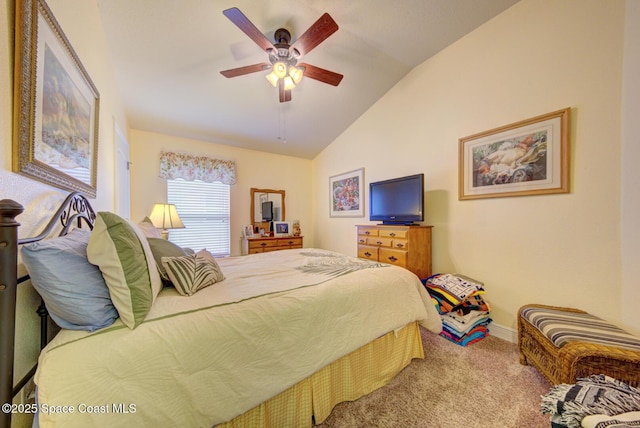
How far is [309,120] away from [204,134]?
1.73 meters

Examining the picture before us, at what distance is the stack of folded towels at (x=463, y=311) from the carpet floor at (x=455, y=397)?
0.20 meters

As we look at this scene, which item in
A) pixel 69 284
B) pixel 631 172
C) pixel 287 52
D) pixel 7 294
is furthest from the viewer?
pixel 287 52

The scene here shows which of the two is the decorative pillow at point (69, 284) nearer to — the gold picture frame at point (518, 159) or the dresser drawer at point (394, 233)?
the dresser drawer at point (394, 233)

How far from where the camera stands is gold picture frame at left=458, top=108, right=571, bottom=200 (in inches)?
71.8

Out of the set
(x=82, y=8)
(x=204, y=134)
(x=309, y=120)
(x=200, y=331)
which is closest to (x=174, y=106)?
(x=204, y=134)

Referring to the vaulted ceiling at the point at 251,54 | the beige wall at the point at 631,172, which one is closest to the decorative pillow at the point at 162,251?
the vaulted ceiling at the point at 251,54

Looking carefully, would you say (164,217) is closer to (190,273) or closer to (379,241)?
(190,273)

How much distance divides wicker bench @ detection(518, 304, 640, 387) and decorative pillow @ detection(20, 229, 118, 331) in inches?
88.9

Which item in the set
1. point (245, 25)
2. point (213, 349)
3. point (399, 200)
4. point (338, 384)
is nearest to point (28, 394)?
point (213, 349)

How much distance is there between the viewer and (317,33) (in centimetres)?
166

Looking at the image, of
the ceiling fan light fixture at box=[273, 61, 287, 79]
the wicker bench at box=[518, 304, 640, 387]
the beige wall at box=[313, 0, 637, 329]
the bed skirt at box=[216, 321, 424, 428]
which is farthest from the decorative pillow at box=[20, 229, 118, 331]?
the beige wall at box=[313, 0, 637, 329]

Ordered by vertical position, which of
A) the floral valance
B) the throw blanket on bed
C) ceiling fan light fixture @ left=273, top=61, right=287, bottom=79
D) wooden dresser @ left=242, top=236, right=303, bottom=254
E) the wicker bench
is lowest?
the wicker bench

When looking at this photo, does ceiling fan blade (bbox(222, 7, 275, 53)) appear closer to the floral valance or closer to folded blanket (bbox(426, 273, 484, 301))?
the floral valance

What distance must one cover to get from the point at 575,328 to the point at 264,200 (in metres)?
4.13
